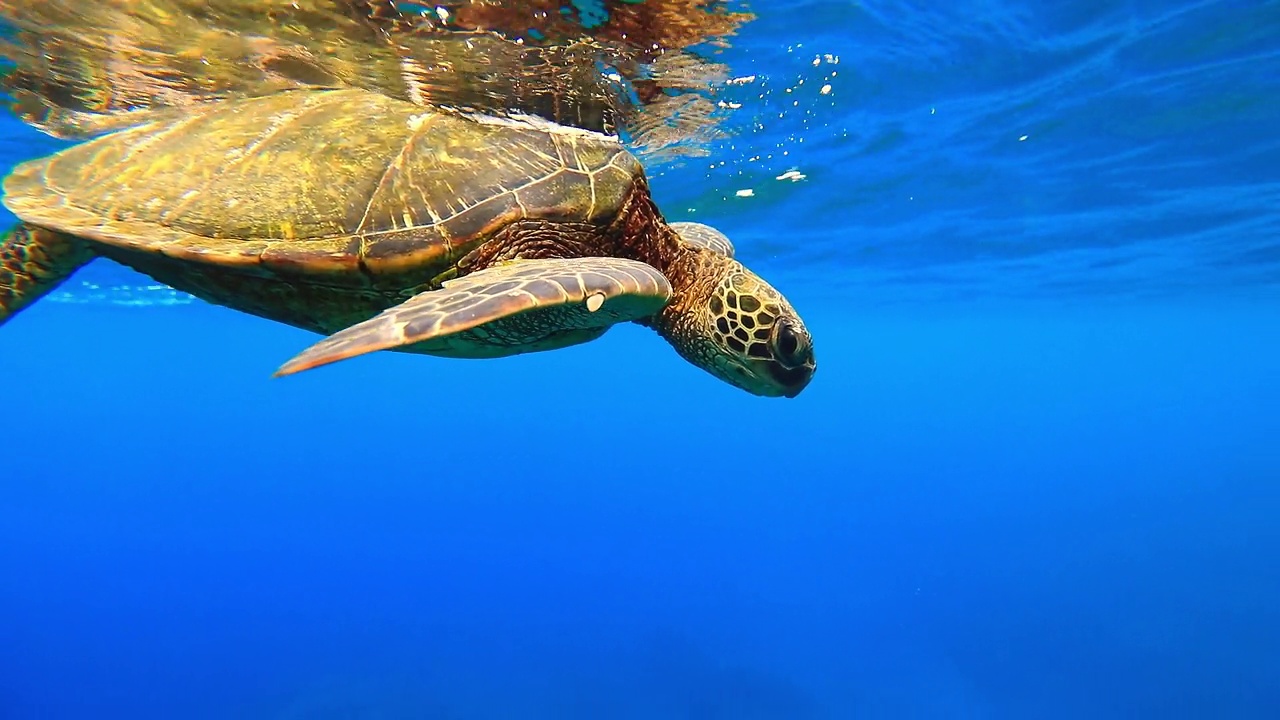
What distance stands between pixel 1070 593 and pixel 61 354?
80.9 metres

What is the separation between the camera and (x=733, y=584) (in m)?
26.5

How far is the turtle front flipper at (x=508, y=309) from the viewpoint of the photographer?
2.09m

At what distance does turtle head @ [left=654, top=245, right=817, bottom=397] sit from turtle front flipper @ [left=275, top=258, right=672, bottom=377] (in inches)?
27.1

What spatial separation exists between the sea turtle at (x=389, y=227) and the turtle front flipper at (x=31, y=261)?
0.05 feet

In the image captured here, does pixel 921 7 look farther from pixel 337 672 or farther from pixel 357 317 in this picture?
pixel 337 672

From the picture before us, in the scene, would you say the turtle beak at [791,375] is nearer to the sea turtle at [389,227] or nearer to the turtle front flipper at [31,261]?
the sea turtle at [389,227]

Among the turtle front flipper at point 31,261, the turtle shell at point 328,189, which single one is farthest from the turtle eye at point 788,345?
the turtle front flipper at point 31,261

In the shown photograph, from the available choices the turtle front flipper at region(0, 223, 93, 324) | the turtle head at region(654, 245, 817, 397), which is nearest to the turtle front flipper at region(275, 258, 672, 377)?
the turtle head at region(654, 245, 817, 397)

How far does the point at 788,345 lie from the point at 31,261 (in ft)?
16.0

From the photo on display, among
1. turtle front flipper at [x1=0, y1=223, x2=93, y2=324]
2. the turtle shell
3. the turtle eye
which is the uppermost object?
the turtle eye

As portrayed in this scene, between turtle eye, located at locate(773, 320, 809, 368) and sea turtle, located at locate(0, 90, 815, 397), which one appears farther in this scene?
turtle eye, located at locate(773, 320, 809, 368)

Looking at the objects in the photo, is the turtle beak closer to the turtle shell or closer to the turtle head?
the turtle head

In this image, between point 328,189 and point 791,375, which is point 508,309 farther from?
point 791,375

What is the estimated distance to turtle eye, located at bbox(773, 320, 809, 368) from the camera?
3543 mm
